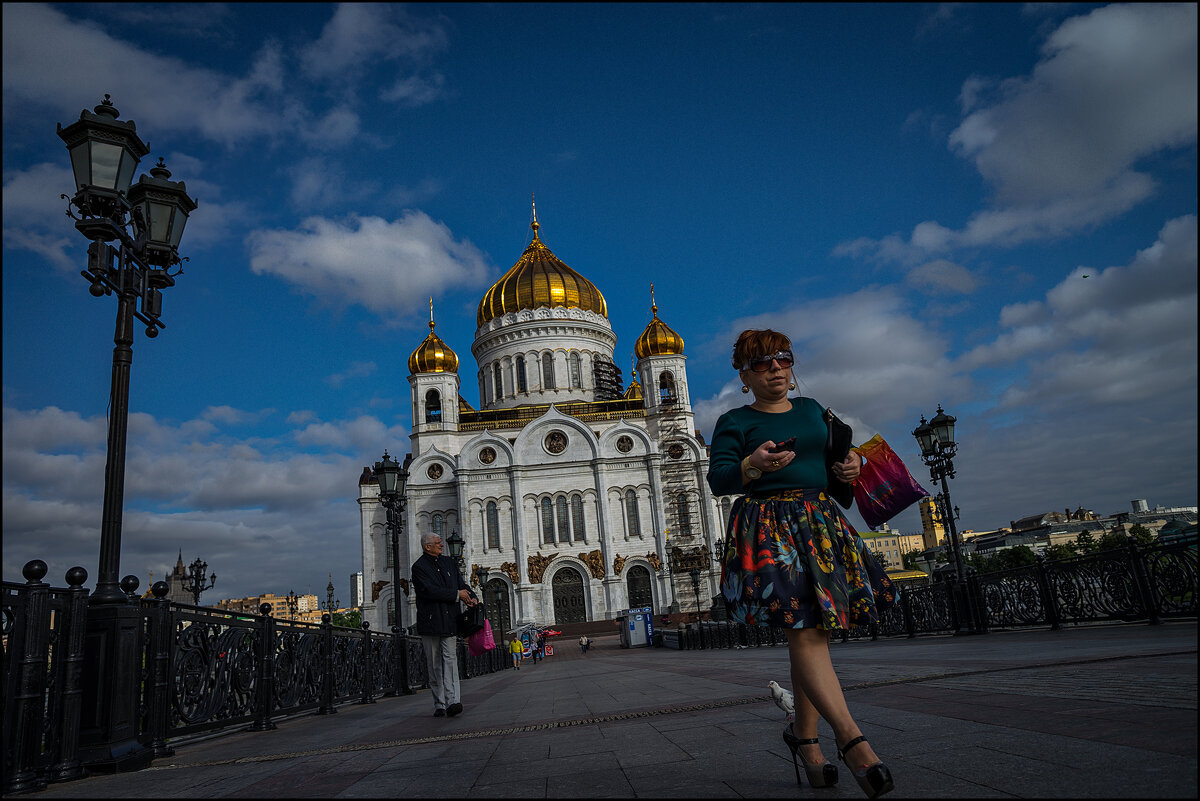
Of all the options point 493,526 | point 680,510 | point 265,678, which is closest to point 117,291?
point 265,678

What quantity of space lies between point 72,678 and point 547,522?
39462mm

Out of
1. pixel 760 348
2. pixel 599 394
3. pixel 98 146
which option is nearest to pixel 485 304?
pixel 599 394

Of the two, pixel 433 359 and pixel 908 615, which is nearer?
pixel 908 615

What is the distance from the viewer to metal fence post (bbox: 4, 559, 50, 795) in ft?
13.9

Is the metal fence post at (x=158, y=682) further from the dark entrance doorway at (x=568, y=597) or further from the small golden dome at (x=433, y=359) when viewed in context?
the small golden dome at (x=433, y=359)

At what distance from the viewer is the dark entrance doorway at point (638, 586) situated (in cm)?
4272

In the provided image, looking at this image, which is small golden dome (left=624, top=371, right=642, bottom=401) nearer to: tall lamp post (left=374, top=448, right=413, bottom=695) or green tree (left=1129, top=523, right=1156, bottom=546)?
green tree (left=1129, top=523, right=1156, bottom=546)

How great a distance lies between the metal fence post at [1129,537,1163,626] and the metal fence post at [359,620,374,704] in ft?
Answer: 31.6

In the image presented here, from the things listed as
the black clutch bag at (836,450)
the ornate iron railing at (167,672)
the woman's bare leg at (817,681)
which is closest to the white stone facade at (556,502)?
the ornate iron railing at (167,672)

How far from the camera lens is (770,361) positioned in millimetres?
3178

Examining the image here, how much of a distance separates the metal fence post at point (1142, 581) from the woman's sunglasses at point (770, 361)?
7.88 meters

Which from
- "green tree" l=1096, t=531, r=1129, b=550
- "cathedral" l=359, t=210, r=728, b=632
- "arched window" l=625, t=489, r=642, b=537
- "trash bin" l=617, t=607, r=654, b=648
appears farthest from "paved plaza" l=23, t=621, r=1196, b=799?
"arched window" l=625, t=489, r=642, b=537

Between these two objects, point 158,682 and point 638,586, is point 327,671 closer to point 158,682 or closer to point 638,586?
point 158,682

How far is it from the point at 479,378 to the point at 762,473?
50.6 m
